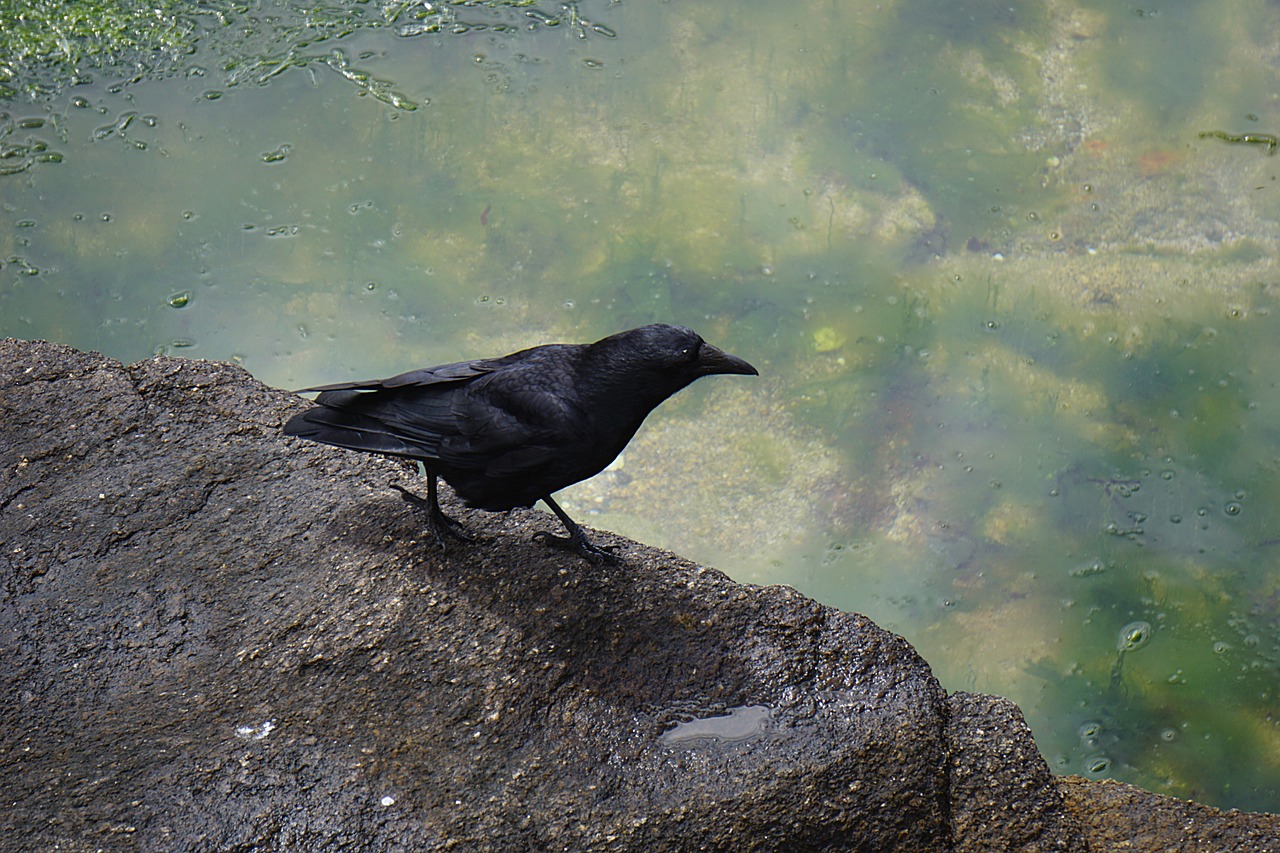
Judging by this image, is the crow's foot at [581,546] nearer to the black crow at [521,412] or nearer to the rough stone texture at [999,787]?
the black crow at [521,412]

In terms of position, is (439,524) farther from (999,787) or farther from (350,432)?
(999,787)

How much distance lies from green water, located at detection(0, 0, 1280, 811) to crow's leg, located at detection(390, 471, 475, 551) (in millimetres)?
618

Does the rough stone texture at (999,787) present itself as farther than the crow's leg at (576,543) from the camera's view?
No

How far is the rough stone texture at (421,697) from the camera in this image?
2.75 meters

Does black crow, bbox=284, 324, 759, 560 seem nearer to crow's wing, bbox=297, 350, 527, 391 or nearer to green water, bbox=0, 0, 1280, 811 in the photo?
crow's wing, bbox=297, 350, 527, 391

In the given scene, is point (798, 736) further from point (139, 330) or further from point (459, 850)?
point (139, 330)

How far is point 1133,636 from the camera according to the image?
4.52 metres

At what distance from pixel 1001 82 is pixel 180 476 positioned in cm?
463

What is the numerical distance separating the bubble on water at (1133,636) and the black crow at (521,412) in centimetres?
223

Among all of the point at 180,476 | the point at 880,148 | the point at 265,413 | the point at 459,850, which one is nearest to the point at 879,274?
the point at 880,148

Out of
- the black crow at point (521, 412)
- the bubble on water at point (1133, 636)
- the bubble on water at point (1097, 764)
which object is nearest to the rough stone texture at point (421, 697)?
the black crow at point (521, 412)

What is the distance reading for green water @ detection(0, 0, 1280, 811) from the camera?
15.3ft

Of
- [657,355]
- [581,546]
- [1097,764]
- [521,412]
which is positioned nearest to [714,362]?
[657,355]

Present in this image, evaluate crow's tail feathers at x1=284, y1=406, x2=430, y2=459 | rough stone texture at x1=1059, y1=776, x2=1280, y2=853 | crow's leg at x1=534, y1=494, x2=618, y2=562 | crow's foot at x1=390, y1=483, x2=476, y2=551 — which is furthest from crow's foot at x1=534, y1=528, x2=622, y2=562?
rough stone texture at x1=1059, y1=776, x2=1280, y2=853
